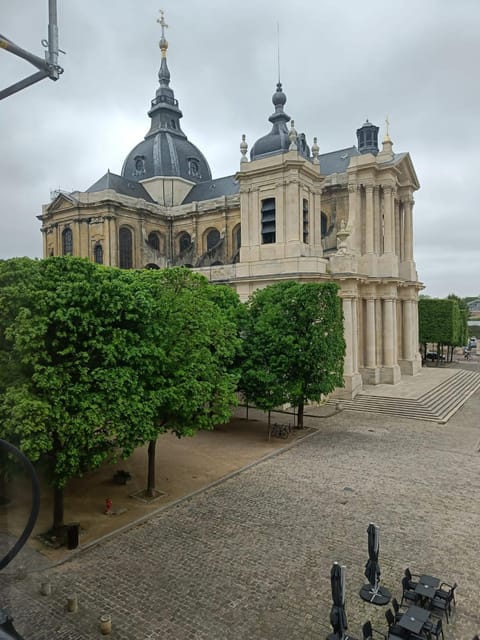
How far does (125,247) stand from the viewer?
53.2 m

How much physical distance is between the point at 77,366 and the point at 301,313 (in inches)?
609

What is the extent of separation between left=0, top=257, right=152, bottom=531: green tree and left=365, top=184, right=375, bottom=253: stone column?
102 ft

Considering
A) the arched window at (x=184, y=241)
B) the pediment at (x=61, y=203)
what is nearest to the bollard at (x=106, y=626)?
the pediment at (x=61, y=203)

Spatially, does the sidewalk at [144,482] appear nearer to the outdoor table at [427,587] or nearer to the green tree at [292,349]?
the green tree at [292,349]

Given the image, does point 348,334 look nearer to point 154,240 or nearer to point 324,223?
point 324,223

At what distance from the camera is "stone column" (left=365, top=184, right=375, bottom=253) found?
41094 millimetres

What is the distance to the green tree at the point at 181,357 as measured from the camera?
16.5m

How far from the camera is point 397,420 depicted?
30.3 metres

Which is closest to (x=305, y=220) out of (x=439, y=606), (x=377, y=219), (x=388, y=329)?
(x=377, y=219)

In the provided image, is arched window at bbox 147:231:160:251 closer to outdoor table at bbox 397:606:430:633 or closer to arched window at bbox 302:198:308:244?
arched window at bbox 302:198:308:244

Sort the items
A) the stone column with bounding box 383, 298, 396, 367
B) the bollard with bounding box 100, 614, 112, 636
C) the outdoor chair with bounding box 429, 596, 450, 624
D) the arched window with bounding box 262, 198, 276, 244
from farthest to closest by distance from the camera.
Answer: the stone column with bounding box 383, 298, 396, 367 → the arched window with bounding box 262, 198, 276, 244 → the outdoor chair with bounding box 429, 596, 450, 624 → the bollard with bounding box 100, 614, 112, 636

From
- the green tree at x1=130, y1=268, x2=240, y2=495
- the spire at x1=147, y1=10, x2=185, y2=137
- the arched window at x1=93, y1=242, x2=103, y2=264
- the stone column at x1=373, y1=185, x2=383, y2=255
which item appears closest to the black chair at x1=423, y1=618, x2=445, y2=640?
the green tree at x1=130, y1=268, x2=240, y2=495

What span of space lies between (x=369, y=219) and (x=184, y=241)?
24691 millimetres

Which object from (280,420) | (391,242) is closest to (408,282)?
(391,242)
